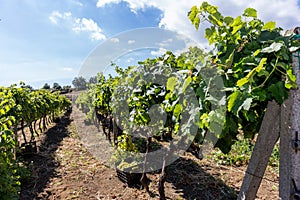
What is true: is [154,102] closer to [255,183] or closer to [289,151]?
[255,183]

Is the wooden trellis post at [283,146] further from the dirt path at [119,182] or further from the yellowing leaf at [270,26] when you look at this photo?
the dirt path at [119,182]

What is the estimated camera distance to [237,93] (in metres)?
1.35

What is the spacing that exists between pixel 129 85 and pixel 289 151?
3.26m

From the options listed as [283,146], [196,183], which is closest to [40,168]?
[196,183]

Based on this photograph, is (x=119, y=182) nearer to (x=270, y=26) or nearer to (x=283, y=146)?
(x=283, y=146)

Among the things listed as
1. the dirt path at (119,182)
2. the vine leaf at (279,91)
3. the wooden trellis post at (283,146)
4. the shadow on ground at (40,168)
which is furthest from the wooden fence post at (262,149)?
the shadow on ground at (40,168)

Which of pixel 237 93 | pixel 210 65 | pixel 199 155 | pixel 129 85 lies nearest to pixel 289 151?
pixel 237 93

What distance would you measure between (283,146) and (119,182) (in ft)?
12.1

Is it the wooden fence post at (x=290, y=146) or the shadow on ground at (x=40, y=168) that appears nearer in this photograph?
the wooden fence post at (x=290, y=146)

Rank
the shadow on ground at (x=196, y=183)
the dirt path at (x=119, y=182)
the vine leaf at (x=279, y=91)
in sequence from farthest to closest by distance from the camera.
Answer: the dirt path at (x=119, y=182) < the shadow on ground at (x=196, y=183) < the vine leaf at (x=279, y=91)

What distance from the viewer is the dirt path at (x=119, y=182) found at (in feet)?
13.2

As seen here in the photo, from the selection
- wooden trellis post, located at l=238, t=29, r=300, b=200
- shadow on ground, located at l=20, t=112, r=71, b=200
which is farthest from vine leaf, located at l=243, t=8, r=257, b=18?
shadow on ground, located at l=20, t=112, r=71, b=200

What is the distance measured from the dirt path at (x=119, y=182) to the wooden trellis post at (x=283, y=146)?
2.35m

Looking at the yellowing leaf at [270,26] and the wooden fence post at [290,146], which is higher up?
the yellowing leaf at [270,26]
